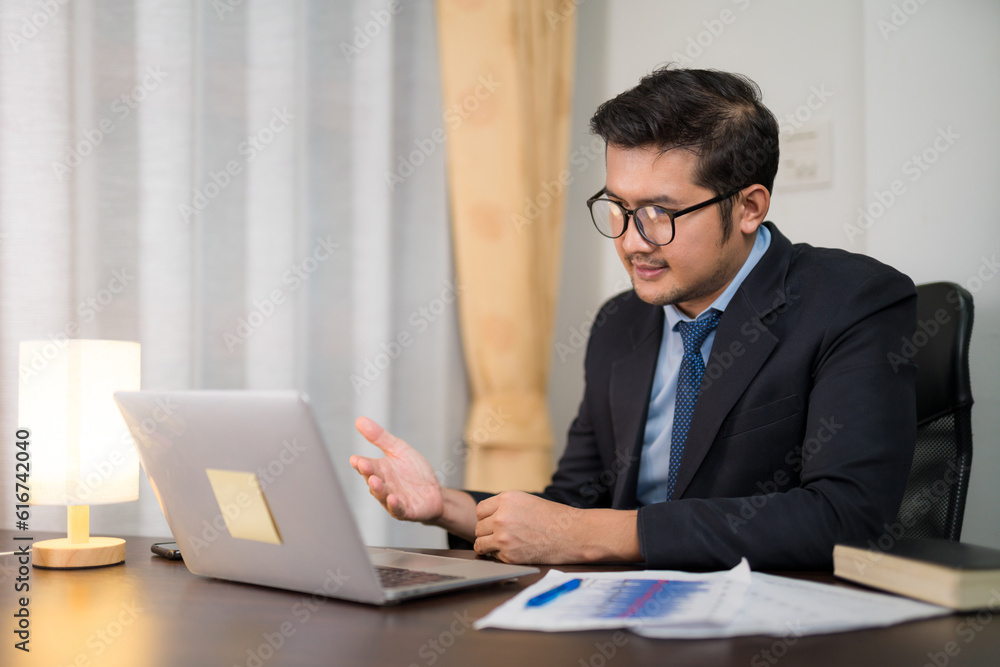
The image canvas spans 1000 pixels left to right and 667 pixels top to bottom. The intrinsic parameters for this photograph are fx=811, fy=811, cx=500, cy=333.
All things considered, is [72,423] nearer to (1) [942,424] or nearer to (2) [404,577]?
(2) [404,577]

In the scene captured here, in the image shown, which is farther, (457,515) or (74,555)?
(457,515)

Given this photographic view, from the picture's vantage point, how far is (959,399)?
4.62ft

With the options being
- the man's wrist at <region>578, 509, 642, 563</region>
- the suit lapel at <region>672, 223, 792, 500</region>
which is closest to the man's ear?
the suit lapel at <region>672, 223, 792, 500</region>

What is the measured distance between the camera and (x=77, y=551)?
110 cm

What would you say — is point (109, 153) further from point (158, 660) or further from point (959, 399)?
point (959, 399)

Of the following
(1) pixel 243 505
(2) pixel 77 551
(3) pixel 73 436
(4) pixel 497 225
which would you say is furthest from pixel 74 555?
(4) pixel 497 225

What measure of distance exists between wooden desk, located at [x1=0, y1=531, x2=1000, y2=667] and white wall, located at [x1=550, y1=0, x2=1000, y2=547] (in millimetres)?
1224

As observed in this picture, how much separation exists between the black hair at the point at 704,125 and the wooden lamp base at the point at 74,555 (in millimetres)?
1060

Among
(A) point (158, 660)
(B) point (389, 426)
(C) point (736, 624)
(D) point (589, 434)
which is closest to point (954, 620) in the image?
(C) point (736, 624)

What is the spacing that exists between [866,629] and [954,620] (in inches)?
4.0

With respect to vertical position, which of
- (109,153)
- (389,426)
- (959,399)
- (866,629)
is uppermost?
(109,153)

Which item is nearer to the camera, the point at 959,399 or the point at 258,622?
the point at 258,622

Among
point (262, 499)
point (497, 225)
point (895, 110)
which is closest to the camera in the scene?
point (262, 499)

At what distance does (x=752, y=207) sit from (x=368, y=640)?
112 cm
